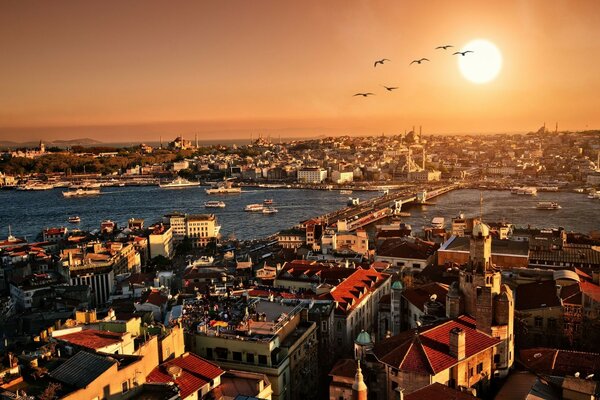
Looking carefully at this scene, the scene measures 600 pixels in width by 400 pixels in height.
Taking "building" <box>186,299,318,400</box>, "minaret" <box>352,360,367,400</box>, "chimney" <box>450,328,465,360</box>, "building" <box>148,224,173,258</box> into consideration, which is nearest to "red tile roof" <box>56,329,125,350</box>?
"building" <box>186,299,318,400</box>

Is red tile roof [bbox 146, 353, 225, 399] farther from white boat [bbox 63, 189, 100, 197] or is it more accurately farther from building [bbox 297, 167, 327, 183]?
building [bbox 297, 167, 327, 183]

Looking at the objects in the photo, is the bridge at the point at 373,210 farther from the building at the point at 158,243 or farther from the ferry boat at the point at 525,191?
the building at the point at 158,243

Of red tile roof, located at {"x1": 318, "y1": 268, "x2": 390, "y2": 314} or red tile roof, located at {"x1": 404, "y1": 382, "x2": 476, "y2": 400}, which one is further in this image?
red tile roof, located at {"x1": 318, "y1": 268, "x2": 390, "y2": 314}

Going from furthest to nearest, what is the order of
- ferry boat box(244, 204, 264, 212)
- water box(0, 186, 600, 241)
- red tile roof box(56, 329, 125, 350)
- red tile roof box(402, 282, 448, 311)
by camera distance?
ferry boat box(244, 204, 264, 212)
water box(0, 186, 600, 241)
red tile roof box(402, 282, 448, 311)
red tile roof box(56, 329, 125, 350)

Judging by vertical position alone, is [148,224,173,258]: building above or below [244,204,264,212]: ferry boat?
above

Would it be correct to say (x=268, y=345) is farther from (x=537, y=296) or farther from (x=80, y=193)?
(x=80, y=193)

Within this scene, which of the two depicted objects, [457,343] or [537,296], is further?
[537,296]

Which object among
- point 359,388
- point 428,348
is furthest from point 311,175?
point 359,388
